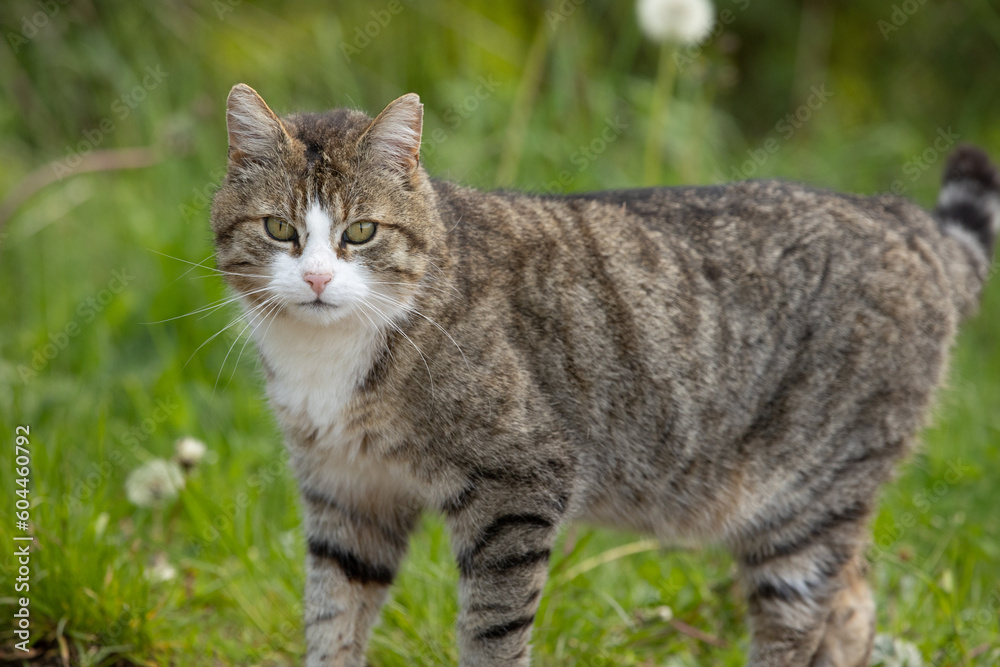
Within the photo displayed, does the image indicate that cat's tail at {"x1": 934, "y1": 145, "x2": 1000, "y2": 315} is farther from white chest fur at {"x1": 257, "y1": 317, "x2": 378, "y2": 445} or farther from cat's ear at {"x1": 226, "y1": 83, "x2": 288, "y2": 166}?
cat's ear at {"x1": 226, "y1": 83, "x2": 288, "y2": 166}

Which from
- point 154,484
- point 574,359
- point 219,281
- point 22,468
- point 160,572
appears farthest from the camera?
point 219,281

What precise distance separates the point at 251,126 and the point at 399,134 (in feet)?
1.33

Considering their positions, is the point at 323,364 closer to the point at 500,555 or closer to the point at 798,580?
the point at 500,555

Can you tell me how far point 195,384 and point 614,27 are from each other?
433 centimetres

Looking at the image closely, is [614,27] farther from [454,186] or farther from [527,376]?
[527,376]

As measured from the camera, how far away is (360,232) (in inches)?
106

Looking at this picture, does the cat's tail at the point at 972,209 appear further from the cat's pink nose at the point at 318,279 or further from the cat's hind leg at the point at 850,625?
the cat's pink nose at the point at 318,279

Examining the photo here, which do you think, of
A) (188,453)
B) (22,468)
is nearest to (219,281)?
(188,453)

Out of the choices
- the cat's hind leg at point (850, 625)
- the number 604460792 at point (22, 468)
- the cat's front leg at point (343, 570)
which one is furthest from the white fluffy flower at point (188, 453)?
the cat's hind leg at point (850, 625)

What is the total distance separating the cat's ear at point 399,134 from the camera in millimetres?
2689

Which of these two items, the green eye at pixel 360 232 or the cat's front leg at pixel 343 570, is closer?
the green eye at pixel 360 232

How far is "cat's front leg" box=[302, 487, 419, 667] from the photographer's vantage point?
303cm

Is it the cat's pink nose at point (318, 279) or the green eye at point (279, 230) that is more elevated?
the green eye at point (279, 230)

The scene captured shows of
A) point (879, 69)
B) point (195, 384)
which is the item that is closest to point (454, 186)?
point (195, 384)
